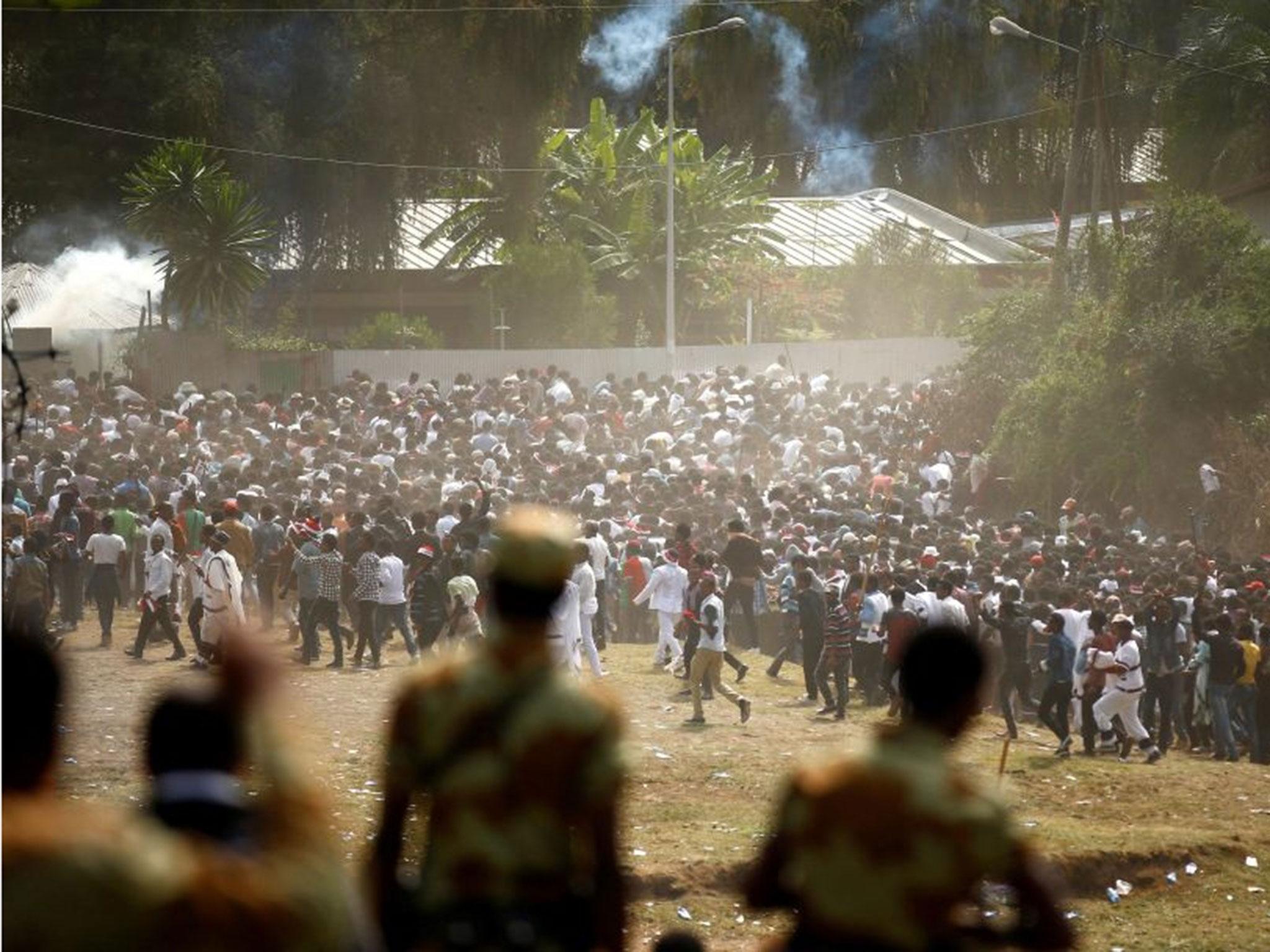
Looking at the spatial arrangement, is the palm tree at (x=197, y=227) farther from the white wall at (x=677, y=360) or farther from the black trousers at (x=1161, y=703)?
the black trousers at (x=1161, y=703)

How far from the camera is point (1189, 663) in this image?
17562 millimetres

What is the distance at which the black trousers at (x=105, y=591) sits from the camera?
19844 mm

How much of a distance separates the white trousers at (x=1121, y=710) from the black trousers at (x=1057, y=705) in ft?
0.78

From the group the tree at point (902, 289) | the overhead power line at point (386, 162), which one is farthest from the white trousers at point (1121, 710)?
the tree at point (902, 289)

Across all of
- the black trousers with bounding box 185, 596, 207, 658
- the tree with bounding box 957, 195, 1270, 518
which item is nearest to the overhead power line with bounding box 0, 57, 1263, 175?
the tree with bounding box 957, 195, 1270, 518

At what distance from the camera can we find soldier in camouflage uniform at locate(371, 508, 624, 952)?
4.29 meters

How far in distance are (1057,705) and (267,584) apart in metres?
7.96

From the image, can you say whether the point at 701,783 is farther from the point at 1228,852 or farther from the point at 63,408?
the point at 63,408

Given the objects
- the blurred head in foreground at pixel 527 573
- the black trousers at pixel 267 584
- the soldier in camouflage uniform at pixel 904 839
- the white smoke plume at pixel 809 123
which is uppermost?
the white smoke plume at pixel 809 123

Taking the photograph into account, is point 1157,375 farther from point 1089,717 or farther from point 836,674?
point 1089,717

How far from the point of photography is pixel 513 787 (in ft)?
14.1

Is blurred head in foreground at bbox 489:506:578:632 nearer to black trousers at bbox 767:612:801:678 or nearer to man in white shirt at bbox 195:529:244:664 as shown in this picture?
man in white shirt at bbox 195:529:244:664

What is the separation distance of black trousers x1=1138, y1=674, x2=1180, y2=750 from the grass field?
0.31 metres

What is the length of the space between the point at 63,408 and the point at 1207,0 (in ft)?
76.7
